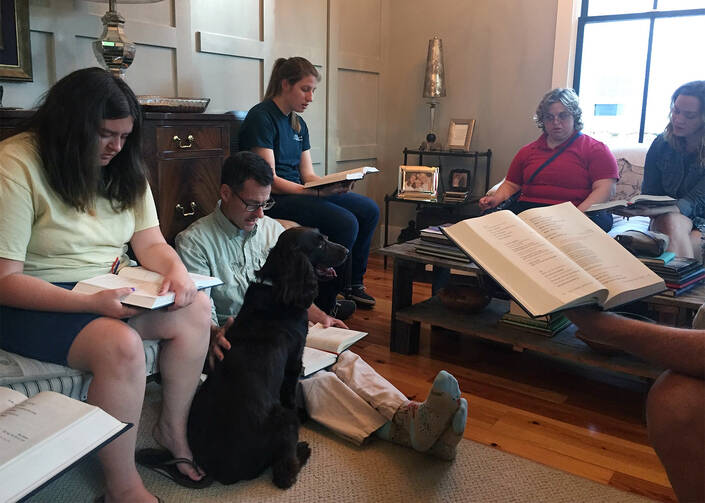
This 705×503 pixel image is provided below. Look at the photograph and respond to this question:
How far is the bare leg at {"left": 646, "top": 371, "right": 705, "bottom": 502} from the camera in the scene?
1.06m

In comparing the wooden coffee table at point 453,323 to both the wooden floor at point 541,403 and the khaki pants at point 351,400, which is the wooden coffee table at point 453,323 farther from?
the khaki pants at point 351,400

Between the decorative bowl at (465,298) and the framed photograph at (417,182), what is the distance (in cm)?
155

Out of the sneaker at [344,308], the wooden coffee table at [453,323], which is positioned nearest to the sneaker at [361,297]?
the sneaker at [344,308]

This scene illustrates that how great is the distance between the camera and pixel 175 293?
4.85 feet

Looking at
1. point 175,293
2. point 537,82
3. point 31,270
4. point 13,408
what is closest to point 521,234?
point 175,293

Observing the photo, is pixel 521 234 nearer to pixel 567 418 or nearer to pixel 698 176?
pixel 567 418

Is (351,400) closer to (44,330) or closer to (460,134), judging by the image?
(44,330)

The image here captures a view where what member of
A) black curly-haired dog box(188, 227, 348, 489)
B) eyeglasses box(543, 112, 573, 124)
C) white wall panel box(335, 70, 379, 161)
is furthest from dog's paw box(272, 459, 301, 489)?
white wall panel box(335, 70, 379, 161)

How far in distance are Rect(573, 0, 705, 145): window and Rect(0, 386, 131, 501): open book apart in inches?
142

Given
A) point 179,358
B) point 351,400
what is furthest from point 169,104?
point 351,400

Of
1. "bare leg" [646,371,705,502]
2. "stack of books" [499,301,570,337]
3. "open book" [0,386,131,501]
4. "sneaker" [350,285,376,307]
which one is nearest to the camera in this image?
"open book" [0,386,131,501]

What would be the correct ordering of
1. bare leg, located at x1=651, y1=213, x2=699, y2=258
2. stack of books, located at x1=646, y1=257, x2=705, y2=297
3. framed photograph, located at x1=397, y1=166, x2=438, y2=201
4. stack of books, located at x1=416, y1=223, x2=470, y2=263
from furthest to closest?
1. framed photograph, located at x1=397, y1=166, x2=438, y2=201
2. bare leg, located at x1=651, y1=213, x2=699, y2=258
3. stack of books, located at x1=416, y1=223, x2=470, y2=263
4. stack of books, located at x1=646, y1=257, x2=705, y2=297

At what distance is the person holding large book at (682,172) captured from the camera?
2604 millimetres

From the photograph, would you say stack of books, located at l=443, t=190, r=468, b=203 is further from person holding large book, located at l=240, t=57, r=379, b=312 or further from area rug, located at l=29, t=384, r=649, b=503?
area rug, located at l=29, t=384, r=649, b=503
